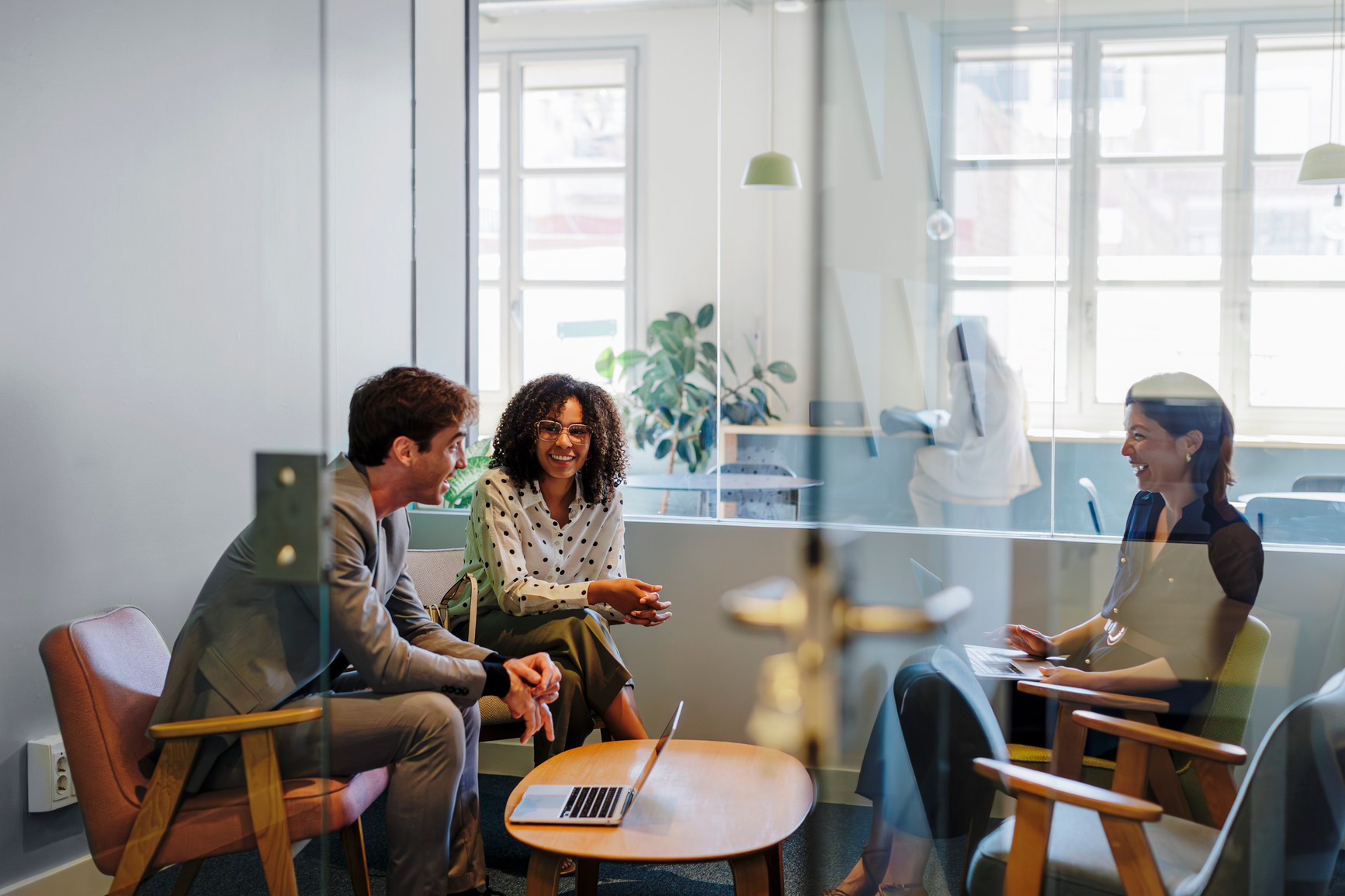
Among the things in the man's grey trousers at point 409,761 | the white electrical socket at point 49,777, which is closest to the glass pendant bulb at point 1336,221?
the man's grey trousers at point 409,761

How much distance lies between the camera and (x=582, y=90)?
15.2 ft

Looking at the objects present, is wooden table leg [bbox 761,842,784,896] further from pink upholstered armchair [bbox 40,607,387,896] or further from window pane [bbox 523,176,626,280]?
window pane [bbox 523,176,626,280]

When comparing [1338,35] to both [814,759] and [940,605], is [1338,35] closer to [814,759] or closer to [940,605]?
[940,605]

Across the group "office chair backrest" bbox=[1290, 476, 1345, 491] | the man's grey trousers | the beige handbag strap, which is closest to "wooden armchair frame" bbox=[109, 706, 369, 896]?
the man's grey trousers

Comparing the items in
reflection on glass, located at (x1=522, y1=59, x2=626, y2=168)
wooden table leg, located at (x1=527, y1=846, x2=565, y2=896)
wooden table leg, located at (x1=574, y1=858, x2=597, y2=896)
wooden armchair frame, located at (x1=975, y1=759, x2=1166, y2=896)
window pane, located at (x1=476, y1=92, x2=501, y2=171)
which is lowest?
wooden table leg, located at (x1=574, y1=858, x2=597, y2=896)

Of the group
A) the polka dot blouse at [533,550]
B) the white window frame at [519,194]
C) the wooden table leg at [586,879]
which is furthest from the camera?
the white window frame at [519,194]

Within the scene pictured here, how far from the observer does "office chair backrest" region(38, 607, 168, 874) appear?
1235mm

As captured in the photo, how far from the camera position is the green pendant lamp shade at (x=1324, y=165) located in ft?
3.60

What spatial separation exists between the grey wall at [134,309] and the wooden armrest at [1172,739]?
3.98ft

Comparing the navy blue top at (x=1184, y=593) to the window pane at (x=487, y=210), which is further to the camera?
the window pane at (x=487, y=210)

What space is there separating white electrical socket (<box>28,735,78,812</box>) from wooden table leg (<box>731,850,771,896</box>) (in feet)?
3.06

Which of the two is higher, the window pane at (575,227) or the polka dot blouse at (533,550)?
the window pane at (575,227)

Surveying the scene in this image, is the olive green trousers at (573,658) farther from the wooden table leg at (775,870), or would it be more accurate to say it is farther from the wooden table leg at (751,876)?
the wooden table leg at (751,876)

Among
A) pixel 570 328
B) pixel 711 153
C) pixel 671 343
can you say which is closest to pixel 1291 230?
pixel 671 343
